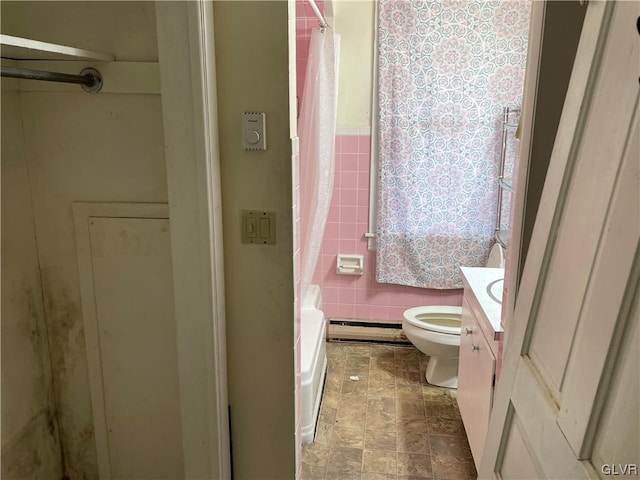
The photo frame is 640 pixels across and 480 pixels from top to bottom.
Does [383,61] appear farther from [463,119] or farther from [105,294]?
[105,294]

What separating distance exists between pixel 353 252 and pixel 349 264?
0.09 m

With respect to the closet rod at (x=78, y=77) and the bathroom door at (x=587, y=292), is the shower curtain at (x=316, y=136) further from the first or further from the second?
the bathroom door at (x=587, y=292)

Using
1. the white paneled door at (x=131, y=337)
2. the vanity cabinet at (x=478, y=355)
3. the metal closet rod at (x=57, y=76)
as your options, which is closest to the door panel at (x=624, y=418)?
the vanity cabinet at (x=478, y=355)

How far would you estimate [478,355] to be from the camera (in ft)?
7.48

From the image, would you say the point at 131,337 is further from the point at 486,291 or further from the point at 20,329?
the point at 486,291

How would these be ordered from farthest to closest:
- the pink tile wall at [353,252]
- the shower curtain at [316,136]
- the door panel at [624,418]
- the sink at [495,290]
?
the pink tile wall at [353,252] → the shower curtain at [316,136] → the sink at [495,290] → the door panel at [624,418]

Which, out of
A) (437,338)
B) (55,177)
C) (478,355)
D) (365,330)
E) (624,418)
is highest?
(55,177)

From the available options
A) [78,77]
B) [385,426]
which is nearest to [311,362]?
[385,426]

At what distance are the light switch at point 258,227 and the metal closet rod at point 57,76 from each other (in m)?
0.57

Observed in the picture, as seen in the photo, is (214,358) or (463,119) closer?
(214,358)

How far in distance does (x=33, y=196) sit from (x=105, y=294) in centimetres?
37

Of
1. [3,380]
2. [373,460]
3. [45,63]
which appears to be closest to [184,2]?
[45,63]

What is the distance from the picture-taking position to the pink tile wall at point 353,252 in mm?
3463

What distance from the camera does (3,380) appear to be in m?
1.62
